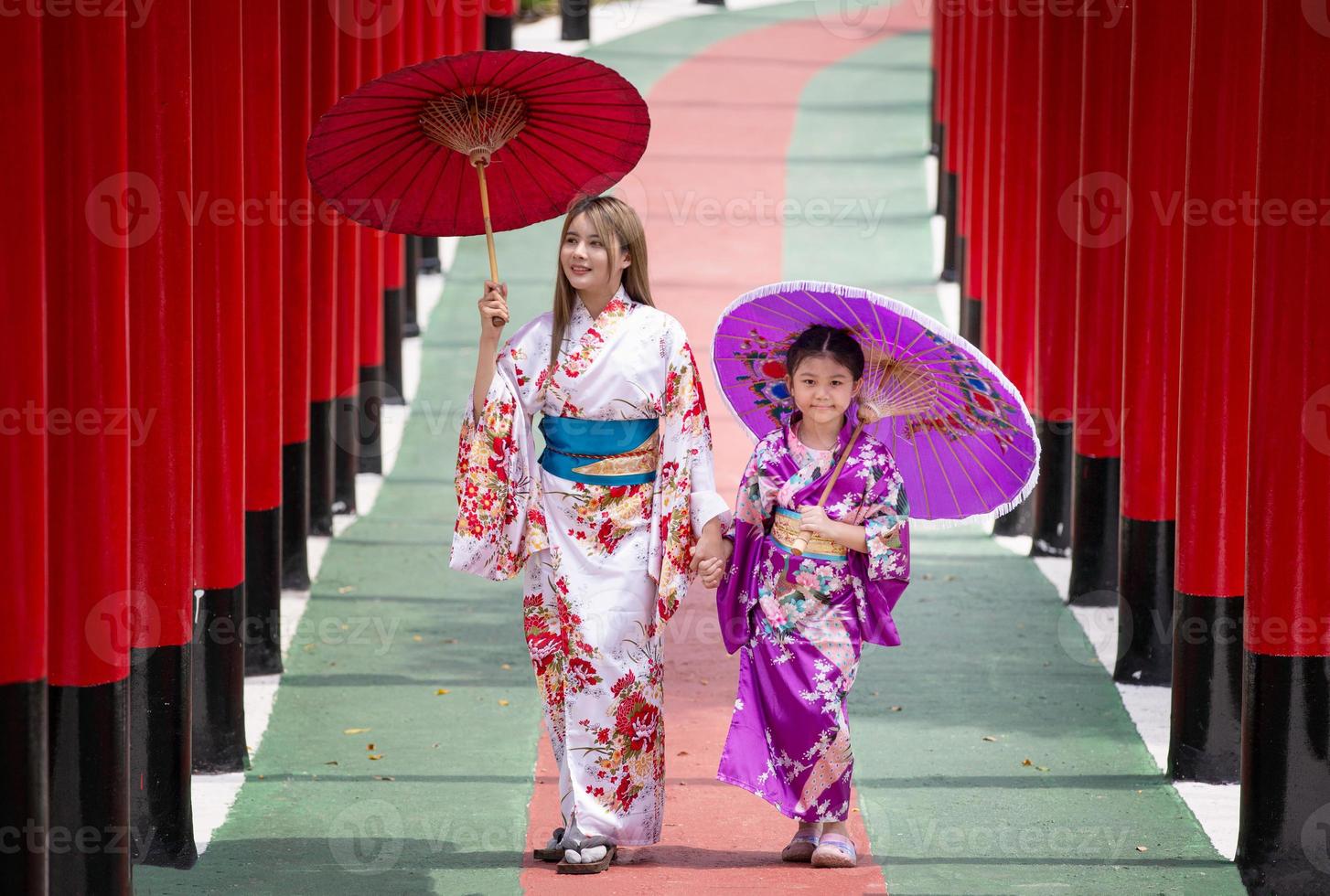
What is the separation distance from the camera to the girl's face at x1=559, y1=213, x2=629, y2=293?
5652 mm

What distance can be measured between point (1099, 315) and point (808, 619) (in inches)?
149

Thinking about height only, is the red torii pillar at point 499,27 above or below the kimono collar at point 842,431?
above

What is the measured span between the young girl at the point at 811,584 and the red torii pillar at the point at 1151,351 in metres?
2.49

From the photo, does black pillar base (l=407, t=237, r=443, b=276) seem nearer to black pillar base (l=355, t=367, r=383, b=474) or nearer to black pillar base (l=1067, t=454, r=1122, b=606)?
black pillar base (l=355, t=367, r=383, b=474)

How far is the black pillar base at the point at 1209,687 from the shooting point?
6625 mm

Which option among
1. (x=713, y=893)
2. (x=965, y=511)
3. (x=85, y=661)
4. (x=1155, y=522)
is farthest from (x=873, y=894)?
(x=1155, y=522)

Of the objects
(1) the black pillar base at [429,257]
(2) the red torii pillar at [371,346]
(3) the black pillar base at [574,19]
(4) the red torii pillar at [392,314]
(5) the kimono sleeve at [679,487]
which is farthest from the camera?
(3) the black pillar base at [574,19]

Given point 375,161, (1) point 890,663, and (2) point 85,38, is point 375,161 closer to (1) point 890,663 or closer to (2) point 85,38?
(2) point 85,38

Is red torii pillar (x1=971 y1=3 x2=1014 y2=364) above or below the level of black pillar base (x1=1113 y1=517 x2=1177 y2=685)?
above

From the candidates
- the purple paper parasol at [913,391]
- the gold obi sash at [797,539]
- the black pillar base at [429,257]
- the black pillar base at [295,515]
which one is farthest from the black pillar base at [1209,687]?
the black pillar base at [429,257]

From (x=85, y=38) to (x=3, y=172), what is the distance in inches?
21.8

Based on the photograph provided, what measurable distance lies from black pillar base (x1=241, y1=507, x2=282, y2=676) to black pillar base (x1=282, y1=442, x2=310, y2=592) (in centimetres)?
103

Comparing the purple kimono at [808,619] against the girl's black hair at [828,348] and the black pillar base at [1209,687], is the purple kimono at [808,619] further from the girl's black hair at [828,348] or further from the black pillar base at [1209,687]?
the black pillar base at [1209,687]

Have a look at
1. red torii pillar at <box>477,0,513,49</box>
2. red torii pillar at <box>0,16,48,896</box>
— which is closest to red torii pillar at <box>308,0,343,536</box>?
red torii pillar at <box>0,16,48,896</box>
